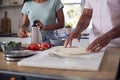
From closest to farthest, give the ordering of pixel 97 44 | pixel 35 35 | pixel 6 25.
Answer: pixel 97 44 < pixel 35 35 < pixel 6 25

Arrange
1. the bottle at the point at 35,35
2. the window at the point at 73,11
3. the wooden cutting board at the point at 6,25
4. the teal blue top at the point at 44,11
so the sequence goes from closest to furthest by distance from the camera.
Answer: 1. the bottle at the point at 35,35
2. the teal blue top at the point at 44,11
3. the window at the point at 73,11
4. the wooden cutting board at the point at 6,25

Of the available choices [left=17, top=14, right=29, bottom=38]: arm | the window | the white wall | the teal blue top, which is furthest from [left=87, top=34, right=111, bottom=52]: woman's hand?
the white wall

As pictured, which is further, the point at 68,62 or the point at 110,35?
the point at 110,35

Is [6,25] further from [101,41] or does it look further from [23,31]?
[101,41]

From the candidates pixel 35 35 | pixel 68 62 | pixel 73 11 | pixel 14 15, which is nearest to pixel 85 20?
pixel 35 35

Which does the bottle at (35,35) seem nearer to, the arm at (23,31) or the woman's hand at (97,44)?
the arm at (23,31)

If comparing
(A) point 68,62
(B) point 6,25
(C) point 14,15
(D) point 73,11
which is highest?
(A) point 68,62

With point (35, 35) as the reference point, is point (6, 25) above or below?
below

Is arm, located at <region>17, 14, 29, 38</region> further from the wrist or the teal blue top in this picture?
the wrist

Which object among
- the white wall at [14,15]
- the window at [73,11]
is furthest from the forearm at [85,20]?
the white wall at [14,15]

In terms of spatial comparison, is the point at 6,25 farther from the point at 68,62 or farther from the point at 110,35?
the point at 68,62

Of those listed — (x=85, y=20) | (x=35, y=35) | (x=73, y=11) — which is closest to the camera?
(x=35, y=35)

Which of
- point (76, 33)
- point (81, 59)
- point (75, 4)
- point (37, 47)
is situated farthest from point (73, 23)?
point (81, 59)

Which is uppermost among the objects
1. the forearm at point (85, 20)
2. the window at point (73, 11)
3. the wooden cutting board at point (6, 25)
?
the forearm at point (85, 20)
